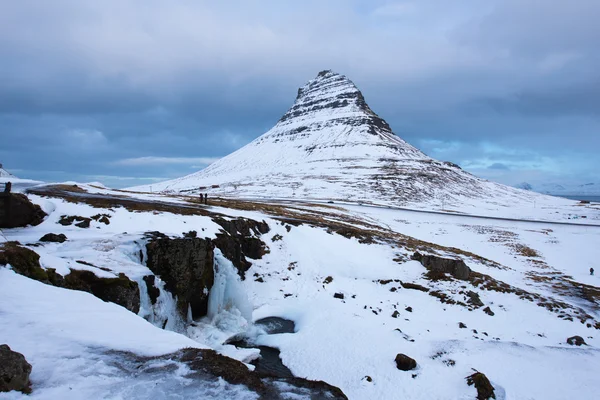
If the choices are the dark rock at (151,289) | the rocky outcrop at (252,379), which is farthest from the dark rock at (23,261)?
the rocky outcrop at (252,379)

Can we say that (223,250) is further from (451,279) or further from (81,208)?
(451,279)

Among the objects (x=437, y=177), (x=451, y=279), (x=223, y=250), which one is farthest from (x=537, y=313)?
(x=437, y=177)

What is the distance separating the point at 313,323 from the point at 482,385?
9157mm

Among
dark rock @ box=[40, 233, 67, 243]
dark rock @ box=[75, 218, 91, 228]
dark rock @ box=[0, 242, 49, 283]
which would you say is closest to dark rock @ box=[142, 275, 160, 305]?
dark rock @ box=[0, 242, 49, 283]

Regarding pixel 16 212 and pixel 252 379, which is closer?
pixel 252 379

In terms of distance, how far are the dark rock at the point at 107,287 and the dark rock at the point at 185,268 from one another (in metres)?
3.80

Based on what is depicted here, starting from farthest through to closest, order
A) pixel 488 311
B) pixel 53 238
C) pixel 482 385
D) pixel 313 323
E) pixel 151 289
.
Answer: pixel 488 311 → pixel 313 323 → pixel 53 238 → pixel 151 289 → pixel 482 385

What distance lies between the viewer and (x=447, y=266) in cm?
2917

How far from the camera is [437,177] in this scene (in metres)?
178

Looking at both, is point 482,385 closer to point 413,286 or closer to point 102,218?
point 413,286

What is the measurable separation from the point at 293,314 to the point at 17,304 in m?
15.6

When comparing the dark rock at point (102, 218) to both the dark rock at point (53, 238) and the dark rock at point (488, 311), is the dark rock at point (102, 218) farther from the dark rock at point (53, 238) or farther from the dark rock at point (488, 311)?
the dark rock at point (488, 311)

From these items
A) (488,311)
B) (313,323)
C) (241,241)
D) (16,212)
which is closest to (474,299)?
(488,311)

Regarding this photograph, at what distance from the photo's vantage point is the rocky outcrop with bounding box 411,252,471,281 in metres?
28.5
